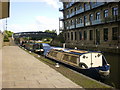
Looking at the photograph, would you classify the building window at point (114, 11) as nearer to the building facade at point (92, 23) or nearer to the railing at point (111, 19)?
the building facade at point (92, 23)

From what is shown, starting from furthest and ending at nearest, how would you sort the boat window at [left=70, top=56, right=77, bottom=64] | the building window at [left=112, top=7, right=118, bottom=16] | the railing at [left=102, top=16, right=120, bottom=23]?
the building window at [left=112, top=7, right=118, bottom=16] < the railing at [left=102, top=16, right=120, bottom=23] < the boat window at [left=70, top=56, right=77, bottom=64]

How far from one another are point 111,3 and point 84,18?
11604 millimetres

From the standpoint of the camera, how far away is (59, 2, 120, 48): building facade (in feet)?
107

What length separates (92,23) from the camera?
39812 mm

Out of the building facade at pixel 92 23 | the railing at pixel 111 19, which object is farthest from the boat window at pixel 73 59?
the railing at pixel 111 19

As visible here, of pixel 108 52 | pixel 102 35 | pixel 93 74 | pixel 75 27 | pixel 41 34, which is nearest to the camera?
pixel 93 74

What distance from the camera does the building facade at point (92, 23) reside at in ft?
107

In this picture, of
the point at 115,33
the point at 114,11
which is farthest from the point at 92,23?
the point at 115,33

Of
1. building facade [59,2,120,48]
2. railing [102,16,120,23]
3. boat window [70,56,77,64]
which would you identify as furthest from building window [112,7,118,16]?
boat window [70,56,77,64]

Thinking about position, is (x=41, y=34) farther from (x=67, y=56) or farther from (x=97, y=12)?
(x=67, y=56)

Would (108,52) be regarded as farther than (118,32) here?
No

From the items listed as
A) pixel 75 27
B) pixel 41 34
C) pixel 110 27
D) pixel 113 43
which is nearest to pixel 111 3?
pixel 110 27

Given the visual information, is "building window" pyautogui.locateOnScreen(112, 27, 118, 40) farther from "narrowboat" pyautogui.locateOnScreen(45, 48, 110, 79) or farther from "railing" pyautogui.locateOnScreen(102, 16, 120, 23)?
"narrowboat" pyautogui.locateOnScreen(45, 48, 110, 79)

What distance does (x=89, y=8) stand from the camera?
4153 centimetres
